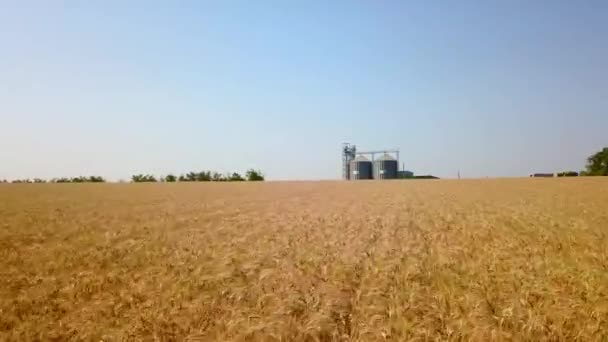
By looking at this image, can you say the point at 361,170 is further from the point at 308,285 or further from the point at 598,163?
the point at 308,285

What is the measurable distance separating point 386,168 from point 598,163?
49.5 metres

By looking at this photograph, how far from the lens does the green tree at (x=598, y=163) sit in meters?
95.3

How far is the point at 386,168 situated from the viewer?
116 metres

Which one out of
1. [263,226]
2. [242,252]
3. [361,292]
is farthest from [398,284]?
[263,226]

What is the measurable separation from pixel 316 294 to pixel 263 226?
7853 mm

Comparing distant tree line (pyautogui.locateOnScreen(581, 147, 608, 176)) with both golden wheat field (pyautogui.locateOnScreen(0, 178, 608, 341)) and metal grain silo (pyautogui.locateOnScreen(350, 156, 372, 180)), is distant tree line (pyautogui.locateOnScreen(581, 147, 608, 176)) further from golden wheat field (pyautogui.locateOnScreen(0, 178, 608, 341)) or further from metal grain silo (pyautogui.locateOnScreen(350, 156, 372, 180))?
golden wheat field (pyautogui.locateOnScreen(0, 178, 608, 341))

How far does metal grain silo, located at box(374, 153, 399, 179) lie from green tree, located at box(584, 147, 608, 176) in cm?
→ 4458

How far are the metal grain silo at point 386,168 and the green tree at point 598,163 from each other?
44582 millimetres

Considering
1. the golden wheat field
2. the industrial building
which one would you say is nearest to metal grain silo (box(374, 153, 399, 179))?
the industrial building

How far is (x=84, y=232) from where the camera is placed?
12.4 m

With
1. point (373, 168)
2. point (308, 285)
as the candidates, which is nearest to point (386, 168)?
point (373, 168)

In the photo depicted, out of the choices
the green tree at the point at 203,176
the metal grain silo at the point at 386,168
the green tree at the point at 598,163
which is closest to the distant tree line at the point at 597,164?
the green tree at the point at 598,163

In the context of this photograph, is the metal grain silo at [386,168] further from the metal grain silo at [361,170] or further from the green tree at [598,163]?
the green tree at [598,163]

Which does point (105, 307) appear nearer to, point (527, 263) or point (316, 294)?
point (316, 294)
